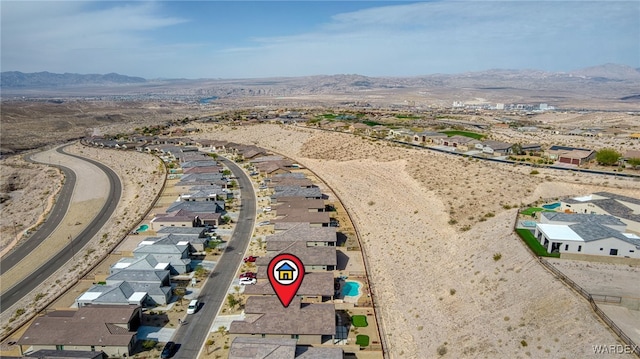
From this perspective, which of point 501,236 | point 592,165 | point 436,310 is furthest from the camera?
point 592,165

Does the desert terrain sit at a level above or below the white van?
above

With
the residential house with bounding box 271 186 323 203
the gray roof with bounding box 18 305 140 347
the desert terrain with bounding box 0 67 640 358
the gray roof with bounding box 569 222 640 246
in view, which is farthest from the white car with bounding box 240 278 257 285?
the gray roof with bounding box 569 222 640 246

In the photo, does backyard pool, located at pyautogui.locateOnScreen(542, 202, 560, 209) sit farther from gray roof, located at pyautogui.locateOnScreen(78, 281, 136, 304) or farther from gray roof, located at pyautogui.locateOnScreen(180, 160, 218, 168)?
gray roof, located at pyautogui.locateOnScreen(180, 160, 218, 168)

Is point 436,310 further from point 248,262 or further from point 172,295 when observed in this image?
point 172,295

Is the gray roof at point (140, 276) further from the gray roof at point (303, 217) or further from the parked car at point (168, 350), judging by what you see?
the gray roof at point (303, 217)

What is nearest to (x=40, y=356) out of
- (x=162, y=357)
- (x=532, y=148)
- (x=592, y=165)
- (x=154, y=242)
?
(x=162, y=357)

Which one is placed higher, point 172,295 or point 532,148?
point 532,148

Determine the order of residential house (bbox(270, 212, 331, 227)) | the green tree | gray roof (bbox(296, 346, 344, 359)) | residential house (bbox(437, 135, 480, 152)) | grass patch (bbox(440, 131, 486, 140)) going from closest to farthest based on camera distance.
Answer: gray roof (bbox(296, 346, 344, 359)) → residential house (bbox(270, 212, 331, 227)) → the green tree → residential house (bbox(437, 135, 480, 152)) → grass patch (bbox(440, 131, 486, 140))
